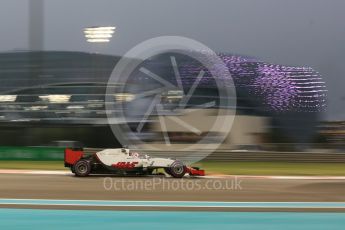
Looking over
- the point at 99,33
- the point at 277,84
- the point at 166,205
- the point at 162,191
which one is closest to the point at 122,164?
the point at 162,191

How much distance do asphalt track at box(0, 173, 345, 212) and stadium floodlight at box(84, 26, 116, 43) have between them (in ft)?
60.2

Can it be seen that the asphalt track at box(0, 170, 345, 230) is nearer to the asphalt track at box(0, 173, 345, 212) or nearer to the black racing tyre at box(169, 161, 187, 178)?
the asphalt track at box(0, 173, 345, 212)

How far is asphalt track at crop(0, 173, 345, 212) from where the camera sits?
30.1 ft

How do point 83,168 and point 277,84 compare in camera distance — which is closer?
point 83,168

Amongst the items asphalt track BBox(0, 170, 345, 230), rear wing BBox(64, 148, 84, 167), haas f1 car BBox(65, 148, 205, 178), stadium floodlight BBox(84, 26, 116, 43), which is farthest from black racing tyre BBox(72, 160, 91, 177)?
stadium floodlight BBox(84, 26, 116, 43)

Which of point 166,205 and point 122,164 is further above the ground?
point 166,205

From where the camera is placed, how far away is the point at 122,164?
13.2 meters

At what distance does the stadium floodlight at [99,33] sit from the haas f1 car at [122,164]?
17.7 m

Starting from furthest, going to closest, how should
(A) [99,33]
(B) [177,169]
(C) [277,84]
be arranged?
(C) [277,84] < (A) [99,33] < (B) [177,169]

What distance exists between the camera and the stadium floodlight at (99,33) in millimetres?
30250

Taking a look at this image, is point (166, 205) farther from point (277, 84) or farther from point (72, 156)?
point (277, 84)

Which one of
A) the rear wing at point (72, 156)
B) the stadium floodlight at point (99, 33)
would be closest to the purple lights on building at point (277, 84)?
the stadium floodlight at point (99, 33)

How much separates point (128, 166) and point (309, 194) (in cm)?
474

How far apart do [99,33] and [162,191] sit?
21345 millimetres
